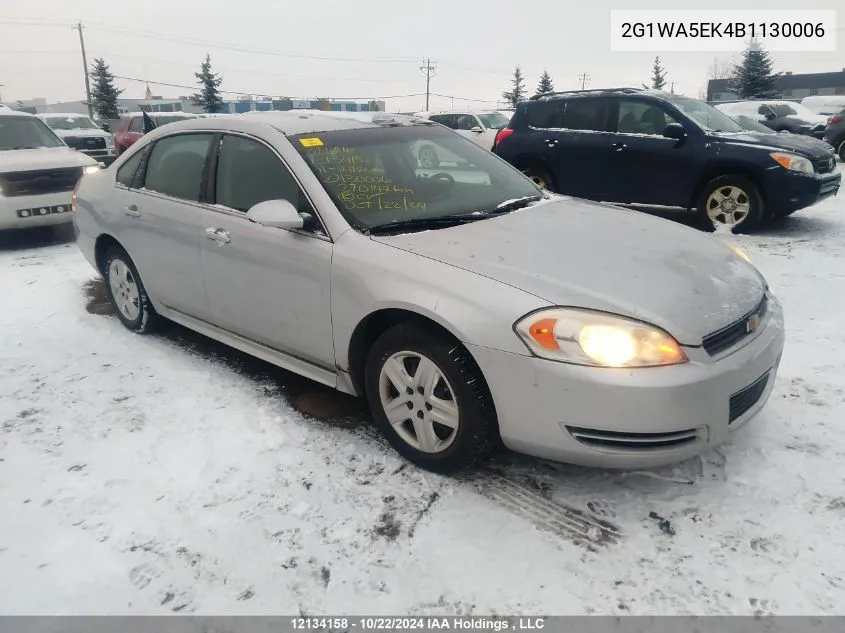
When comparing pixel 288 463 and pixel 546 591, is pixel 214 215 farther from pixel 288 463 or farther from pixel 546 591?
pixel 546 591

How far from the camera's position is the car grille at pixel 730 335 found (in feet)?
8.16

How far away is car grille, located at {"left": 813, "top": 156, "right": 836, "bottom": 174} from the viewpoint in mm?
7307

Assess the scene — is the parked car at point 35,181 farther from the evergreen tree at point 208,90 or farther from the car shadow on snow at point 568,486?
the evergreen tree at point 208,90

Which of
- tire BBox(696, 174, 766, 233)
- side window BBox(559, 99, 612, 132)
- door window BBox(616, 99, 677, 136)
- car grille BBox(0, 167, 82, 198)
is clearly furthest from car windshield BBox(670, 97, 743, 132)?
car grille BBox(0, 167, 82, 198)

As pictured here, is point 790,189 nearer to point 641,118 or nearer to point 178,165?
point 641,118

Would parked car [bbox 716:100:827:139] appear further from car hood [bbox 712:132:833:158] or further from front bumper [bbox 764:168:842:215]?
front bumper [bbox 764:168:842:215]

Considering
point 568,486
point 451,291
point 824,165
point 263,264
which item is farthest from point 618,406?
point 824,165

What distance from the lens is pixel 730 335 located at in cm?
260

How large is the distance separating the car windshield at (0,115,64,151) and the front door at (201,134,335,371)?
21.2 feet

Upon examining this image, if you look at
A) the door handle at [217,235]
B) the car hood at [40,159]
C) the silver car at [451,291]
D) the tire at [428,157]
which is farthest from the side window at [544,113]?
the door handle at [217,235]

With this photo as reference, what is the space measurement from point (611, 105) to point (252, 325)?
6.45 meters

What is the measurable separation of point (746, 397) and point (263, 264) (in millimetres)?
2405

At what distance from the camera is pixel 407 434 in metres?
2.96

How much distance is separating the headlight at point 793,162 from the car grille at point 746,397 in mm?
5385
